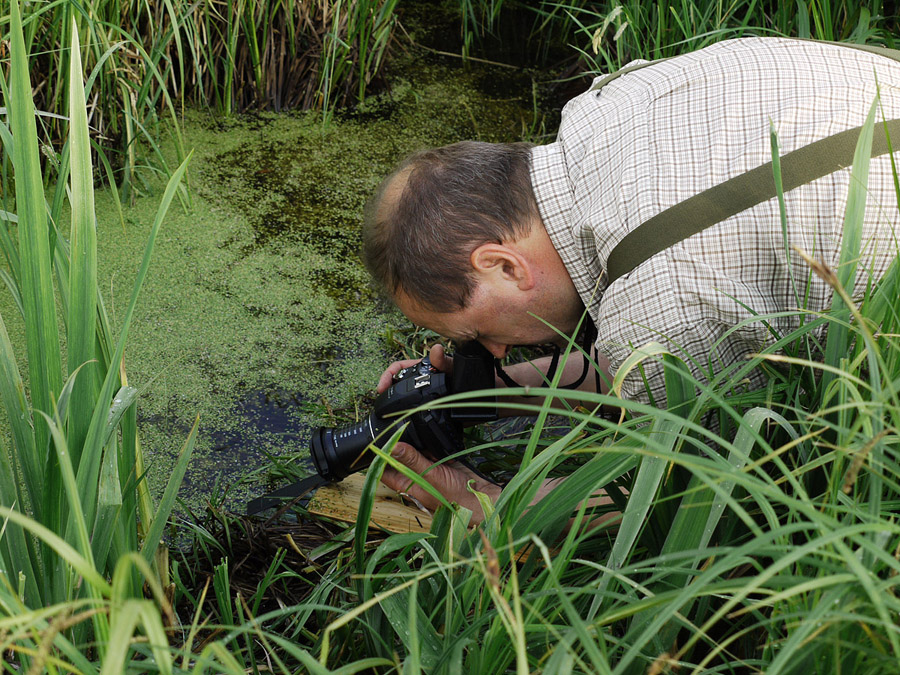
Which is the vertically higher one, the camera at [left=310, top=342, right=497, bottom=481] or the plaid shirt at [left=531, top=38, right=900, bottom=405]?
the plaid shirt at [left=531, top=38, right=900, bottom=405]

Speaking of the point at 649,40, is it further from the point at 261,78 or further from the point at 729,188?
the point at 729,188

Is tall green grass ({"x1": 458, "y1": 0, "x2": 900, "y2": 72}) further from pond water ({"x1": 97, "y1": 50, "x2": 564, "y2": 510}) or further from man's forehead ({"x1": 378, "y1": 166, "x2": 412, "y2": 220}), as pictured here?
man's forehead ({"x1": 378, "y1": 166, "x2": 412, "y2": 220})

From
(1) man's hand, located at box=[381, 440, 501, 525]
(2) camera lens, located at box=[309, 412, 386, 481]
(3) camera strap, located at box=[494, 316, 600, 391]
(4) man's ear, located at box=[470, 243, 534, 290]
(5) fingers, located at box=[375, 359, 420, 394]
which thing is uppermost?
(4) man's ear, located at box=[470, 243, 534, 290]

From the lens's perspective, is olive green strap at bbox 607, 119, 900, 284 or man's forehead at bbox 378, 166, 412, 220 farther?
man's forehead at bbox 378, 166, 412, 220

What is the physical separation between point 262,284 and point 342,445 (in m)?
0.60

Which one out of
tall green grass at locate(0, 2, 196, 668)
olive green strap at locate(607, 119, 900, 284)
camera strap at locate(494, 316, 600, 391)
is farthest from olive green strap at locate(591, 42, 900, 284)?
tall green grass at locate(0, 2, 196, 668)

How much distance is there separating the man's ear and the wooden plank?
0.44m

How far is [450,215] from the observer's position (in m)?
1.12

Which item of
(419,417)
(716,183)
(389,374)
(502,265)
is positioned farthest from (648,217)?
(389,374)

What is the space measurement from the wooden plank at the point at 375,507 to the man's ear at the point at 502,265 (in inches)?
17.3

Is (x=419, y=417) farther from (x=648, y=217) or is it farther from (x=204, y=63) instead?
(x=204, y=63)

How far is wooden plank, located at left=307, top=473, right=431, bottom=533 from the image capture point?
1341 mm

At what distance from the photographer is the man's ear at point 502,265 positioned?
3.60 ft

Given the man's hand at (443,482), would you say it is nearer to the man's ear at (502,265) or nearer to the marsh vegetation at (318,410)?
the marsh vegetation at (318,410)
